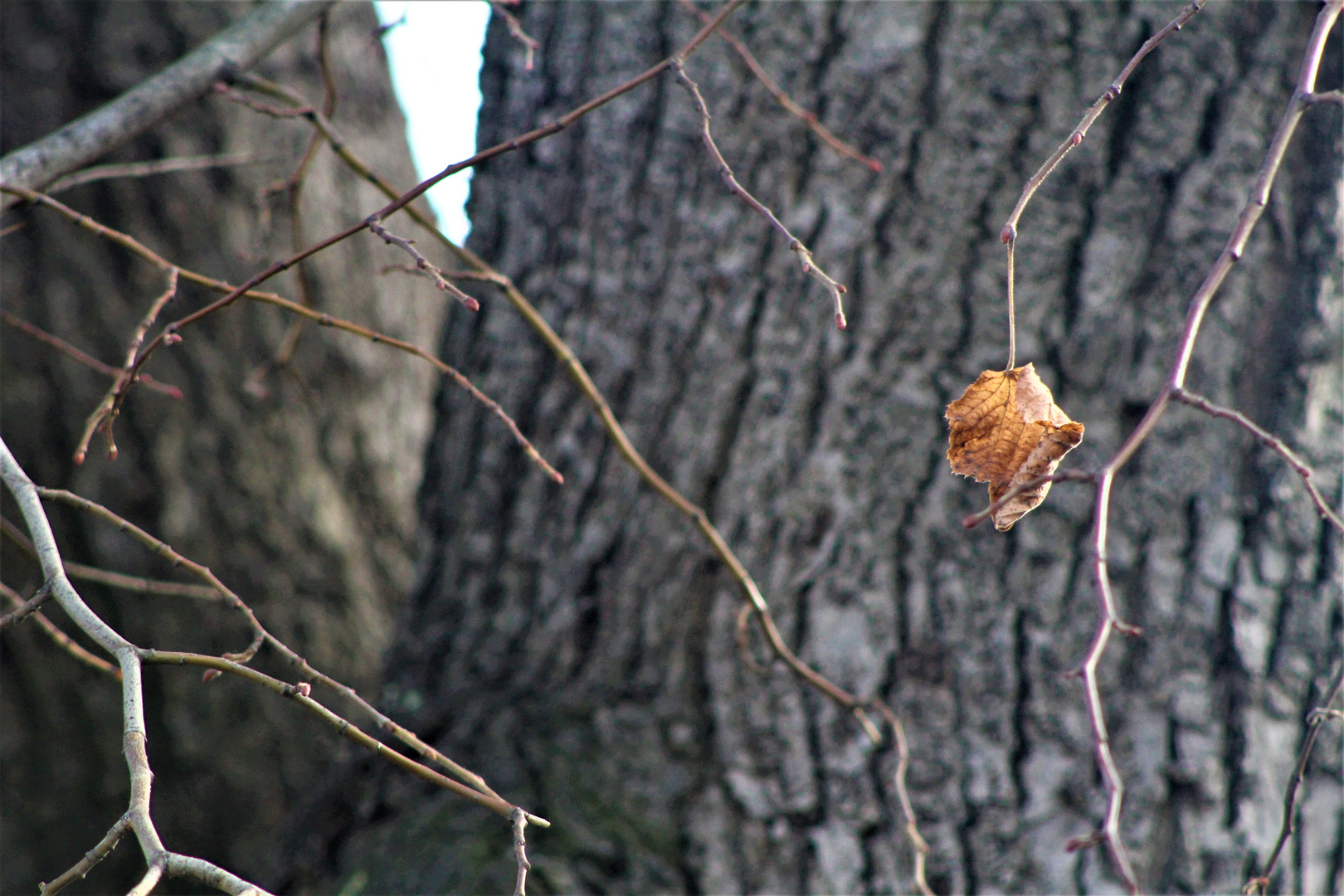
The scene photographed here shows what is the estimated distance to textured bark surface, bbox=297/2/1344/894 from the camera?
1.06 m

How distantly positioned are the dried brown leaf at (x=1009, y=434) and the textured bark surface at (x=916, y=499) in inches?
18.9

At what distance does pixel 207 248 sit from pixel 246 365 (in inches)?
9.1

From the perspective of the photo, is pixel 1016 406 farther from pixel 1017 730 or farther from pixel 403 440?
pixel 403 440

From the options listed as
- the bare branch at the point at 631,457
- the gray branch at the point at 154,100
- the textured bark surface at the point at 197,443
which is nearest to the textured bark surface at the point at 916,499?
the bare branch at the point at 631,457

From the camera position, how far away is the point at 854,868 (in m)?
1.08

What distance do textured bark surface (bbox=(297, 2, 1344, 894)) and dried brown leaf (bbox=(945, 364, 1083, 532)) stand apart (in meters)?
0.48

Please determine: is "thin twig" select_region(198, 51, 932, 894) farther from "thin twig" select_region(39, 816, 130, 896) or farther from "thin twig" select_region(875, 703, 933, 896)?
"thin twig" select_region(39, 816, 130, 896)

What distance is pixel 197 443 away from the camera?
1694 mm

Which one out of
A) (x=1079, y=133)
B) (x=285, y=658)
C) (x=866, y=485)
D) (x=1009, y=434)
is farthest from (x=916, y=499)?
(x=285, y=658)

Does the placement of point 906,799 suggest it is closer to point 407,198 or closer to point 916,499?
point 916,499

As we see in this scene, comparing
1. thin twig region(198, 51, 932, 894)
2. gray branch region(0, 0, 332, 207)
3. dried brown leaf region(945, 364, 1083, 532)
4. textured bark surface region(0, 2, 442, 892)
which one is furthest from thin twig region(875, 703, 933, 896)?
textured bark surface region(0, 2, 442, 892)

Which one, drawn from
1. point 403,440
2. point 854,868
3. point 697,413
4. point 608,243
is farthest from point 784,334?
point 403,440

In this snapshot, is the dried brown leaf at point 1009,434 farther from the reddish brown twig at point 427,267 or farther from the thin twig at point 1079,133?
the reddish brown twig at point 427,267

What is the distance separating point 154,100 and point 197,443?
3.02ft
